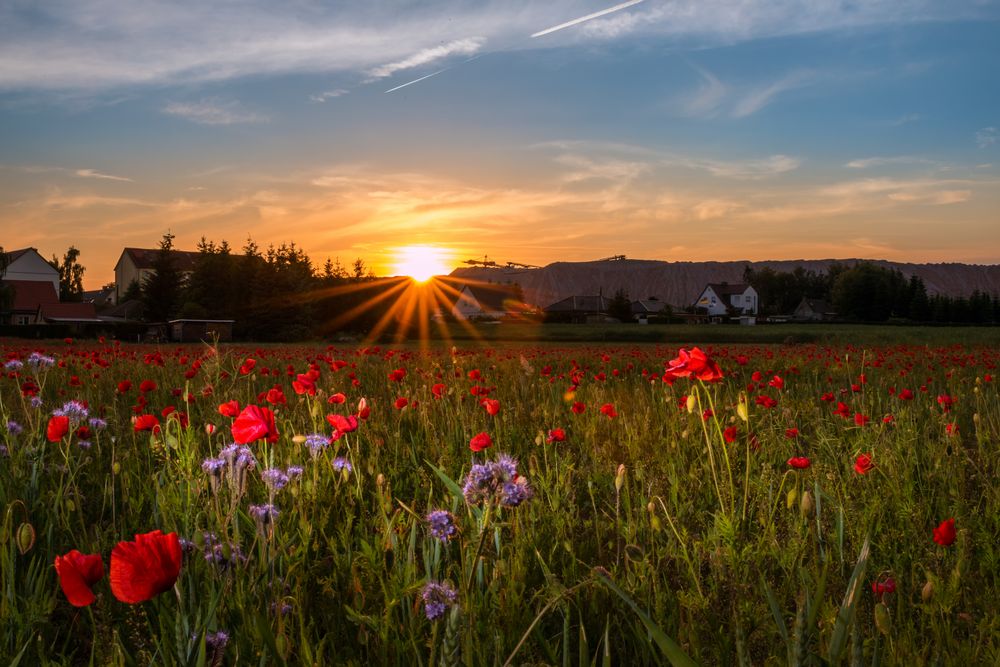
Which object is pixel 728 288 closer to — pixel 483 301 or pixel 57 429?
pixel 483 301

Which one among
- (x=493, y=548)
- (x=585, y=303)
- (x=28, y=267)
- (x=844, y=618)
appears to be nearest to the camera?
(x=844, y=618)

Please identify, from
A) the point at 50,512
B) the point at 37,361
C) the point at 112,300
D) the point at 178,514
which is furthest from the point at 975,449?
the point at 112,300

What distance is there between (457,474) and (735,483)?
1580 millimetres

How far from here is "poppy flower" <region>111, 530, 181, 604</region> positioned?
131 cm

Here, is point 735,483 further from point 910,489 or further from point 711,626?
point 711,626

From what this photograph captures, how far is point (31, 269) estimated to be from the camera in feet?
283

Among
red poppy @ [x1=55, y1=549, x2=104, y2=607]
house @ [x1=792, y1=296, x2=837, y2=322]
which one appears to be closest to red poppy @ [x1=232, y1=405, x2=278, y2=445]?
red poppy @ [x1=55, y1=549, x2=104, y2=607]

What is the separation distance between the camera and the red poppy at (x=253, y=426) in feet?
7.35

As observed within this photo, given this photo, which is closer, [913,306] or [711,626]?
[711,626]

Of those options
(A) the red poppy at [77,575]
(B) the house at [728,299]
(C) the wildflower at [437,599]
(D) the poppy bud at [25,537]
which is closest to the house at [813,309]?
(B) the house at [728,299]

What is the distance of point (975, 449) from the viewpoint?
5.16 m

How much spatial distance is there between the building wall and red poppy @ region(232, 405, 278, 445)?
95238 millimetres

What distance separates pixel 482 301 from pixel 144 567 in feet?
334

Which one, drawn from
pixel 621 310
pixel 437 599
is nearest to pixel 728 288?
pixel 621 310
